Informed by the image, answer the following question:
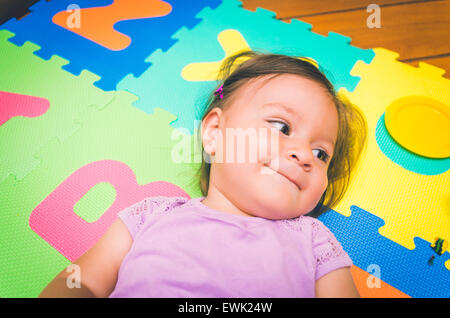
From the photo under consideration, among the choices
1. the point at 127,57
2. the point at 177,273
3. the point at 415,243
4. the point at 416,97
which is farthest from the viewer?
the point at 127,57

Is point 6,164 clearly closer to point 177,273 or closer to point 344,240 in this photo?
point 177,273

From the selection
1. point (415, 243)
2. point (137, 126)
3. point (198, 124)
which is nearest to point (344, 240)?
point (415, 243)

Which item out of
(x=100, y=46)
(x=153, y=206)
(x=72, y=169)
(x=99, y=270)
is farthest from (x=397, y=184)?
(x=100, y=46)

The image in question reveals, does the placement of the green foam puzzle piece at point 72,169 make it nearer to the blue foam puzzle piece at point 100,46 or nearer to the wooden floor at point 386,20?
the blue foam puzzle piece at point 100,46

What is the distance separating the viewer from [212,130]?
0.78 metres

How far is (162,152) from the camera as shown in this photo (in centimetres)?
96

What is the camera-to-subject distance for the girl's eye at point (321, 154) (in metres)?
0.73

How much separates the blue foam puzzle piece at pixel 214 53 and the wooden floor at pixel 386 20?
8 cm

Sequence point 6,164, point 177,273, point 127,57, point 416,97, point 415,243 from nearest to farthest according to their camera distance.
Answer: point 177,273
point 415,243
point 6,164
point 416,97
point 127,57

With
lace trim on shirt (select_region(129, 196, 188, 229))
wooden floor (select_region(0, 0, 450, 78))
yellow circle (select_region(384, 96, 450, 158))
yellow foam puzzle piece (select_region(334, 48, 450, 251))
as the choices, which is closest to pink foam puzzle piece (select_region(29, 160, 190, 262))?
lace trim on shirt (select_region(129, 196, 188, 229))

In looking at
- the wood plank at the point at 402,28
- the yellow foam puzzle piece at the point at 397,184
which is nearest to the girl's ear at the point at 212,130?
the yellow foam puzzle piece at the point at 397,184

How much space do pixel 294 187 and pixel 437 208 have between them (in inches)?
18.3

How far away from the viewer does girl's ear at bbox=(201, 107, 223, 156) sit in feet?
2.52

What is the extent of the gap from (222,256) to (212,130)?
30 cm
